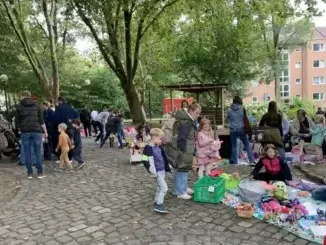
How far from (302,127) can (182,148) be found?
19.7 ft

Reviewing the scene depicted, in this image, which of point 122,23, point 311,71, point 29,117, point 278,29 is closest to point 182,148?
point 29,117

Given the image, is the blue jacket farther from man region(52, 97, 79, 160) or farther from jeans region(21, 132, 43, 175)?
jeans region(21, 132, 43, 175)

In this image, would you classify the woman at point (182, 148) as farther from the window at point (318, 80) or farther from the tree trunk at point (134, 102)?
the window at point (318, 80)

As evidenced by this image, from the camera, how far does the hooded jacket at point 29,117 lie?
331 inches

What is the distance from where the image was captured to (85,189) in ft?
24.5

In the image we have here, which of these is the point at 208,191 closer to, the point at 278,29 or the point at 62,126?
the point at 62,126

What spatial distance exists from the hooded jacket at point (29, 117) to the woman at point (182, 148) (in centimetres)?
345

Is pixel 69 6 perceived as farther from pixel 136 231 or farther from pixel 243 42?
pixel 136 231

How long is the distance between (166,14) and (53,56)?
668 centimetres

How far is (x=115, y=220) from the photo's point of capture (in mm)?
5492

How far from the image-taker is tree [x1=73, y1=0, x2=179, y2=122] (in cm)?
1689

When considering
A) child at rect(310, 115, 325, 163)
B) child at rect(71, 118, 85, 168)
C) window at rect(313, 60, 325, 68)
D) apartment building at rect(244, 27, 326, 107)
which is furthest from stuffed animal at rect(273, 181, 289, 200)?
window at rect(313, 60, 325, 68)

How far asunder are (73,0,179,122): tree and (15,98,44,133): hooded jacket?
8060 mm

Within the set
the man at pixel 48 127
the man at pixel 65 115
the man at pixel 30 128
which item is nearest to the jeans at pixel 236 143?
the man at pixel 65 115
